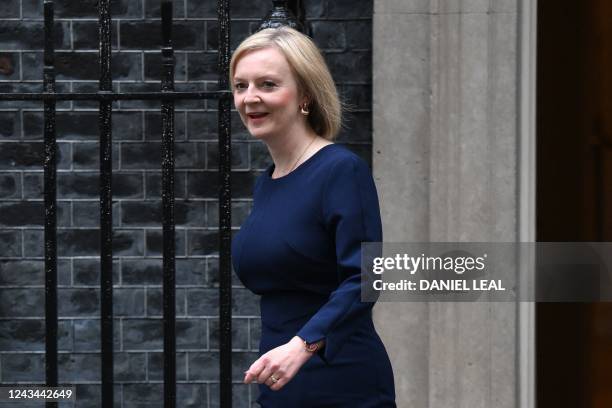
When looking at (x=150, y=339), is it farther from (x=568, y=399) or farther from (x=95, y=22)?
(x=568, y=399)

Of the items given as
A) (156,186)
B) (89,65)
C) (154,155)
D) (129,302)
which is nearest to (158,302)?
(129,302)

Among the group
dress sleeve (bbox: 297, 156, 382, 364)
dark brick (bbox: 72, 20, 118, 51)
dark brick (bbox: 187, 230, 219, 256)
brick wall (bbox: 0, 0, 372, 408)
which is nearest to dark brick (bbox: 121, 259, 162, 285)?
brick wall (bbox: 0, 0, 372, 408)

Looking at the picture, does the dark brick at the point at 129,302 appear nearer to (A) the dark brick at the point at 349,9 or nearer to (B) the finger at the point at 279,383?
(A) the dark brick at the point at 349,9

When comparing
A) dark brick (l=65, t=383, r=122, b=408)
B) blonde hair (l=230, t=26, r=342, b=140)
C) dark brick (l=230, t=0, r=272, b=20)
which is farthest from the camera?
dark brick (l=65, t=383, r=122, b=408)

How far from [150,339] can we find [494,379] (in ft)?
4.22

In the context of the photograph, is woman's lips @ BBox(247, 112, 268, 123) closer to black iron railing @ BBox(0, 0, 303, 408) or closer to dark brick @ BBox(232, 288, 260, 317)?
black iron railing @ BBox(0, 0, 303, 408)

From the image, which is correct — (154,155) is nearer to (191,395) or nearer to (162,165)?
(162,165)

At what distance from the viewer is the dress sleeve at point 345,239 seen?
114 inches

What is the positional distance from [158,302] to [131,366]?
27cm

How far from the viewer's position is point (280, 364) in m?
2.87

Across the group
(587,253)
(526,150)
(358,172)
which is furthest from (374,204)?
(587,253)

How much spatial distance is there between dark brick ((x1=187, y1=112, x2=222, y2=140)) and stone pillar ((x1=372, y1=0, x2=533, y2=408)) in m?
0.63

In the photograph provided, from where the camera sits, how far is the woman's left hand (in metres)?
2.86

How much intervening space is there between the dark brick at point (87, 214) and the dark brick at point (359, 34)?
3.50 feet
